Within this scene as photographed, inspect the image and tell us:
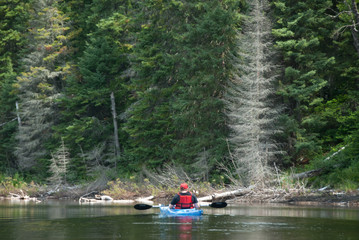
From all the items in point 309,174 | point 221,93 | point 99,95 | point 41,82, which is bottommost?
point 309,174

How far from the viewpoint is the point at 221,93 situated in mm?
34688

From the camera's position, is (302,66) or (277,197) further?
(302,66)

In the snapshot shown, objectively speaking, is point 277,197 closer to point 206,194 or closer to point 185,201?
point 206,194

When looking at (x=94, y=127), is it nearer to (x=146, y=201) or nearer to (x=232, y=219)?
(x=146, y=201)

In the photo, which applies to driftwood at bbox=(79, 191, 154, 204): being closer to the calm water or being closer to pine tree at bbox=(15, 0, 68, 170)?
the calm water

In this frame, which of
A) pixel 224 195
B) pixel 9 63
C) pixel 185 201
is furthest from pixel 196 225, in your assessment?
pixel 9 63

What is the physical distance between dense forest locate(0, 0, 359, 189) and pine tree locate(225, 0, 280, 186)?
3.0 inches

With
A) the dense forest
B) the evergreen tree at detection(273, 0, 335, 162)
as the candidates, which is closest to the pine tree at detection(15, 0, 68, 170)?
the dense forest

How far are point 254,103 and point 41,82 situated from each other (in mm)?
25888

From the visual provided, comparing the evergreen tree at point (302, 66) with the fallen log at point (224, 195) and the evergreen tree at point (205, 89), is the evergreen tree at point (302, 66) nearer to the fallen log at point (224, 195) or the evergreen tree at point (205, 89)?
the evergreen tree at point (205, 89)

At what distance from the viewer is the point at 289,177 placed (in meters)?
28.9

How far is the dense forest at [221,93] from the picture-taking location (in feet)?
102

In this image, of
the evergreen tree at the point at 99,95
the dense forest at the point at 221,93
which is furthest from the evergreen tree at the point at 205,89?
the evergreen tree at the point at 99,95

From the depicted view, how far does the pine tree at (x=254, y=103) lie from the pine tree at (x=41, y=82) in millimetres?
21358
